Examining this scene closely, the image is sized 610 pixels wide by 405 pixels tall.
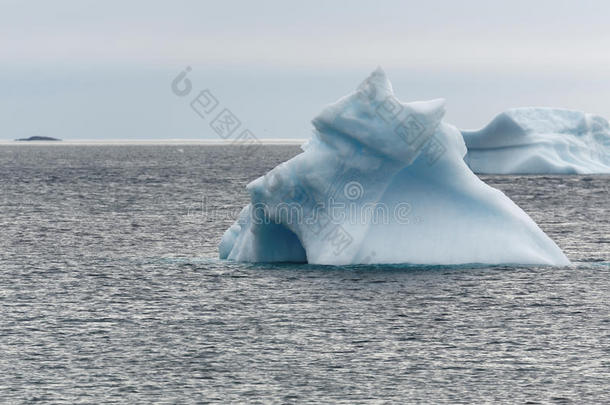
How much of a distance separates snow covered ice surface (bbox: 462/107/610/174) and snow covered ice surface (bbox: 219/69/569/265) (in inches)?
1940

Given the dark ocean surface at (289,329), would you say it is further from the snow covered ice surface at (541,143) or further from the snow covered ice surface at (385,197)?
the snow covered ice surface at (541,143)

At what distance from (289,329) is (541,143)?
62.6m

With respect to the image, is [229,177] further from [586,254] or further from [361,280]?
[361,280]

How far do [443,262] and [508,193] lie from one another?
157 feet

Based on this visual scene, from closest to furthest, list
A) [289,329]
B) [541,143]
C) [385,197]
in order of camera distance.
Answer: [289,329]
[385,197]
[541,143]

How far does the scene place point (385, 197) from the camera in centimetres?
3256

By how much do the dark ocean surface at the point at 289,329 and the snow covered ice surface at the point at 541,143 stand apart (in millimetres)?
40220

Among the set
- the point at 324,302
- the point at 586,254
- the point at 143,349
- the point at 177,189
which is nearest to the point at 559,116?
the point at 177,189

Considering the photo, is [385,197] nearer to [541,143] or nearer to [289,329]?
[289,329]

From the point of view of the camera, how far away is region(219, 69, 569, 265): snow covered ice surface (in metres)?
31.2

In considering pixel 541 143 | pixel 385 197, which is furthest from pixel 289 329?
pixel 541 143

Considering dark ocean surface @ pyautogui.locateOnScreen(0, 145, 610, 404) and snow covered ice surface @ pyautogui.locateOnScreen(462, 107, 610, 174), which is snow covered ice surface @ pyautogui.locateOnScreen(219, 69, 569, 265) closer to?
dark ocean surface @ pyautogui.locateOnScreen(0, 145, 610, 404)

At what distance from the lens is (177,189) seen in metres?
87.2

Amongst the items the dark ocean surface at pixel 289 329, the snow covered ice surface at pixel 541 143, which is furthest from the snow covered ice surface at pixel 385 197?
the snow covered ice surface at pixel 541 143
